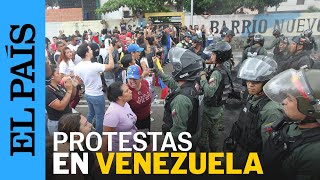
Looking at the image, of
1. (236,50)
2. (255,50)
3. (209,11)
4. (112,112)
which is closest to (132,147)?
(112,112)

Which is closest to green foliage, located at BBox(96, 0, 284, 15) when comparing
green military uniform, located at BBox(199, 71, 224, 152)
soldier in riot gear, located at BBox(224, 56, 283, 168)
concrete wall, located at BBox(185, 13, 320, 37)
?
concrete wall, located at BBox(185, 13, 320, 37)

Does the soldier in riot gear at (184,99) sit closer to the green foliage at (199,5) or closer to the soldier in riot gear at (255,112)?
the soldier in riot gear at (255,112)

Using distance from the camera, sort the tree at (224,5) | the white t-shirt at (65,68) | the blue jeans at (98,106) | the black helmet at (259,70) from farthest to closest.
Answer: the tree at (224,5) < the white t-shirt at (65,68) < the blue jeans at (98,106) < the black helmet at (259,70)

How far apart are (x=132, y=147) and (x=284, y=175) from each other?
59.5 inches

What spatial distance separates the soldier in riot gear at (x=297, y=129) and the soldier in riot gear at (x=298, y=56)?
322 cm

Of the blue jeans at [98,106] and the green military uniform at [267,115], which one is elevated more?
the green military uniform at [267,115]

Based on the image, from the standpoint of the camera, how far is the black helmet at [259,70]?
237 centimetres

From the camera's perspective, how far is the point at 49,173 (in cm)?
201

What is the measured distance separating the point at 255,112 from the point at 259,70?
1.23 ft

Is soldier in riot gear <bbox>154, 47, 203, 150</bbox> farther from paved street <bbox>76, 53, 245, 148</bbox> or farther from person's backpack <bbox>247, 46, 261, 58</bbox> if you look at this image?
person's backpack <bbox>247, 46, 261, 58</bbox>

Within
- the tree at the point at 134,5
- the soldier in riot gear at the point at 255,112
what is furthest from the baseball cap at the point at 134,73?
the tree at the point at 134,5

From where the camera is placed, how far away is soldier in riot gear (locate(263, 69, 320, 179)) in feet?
5.29

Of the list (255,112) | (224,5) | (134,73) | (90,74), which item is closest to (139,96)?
(134,73)

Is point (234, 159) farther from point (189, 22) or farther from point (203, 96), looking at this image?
point (189, 22)
